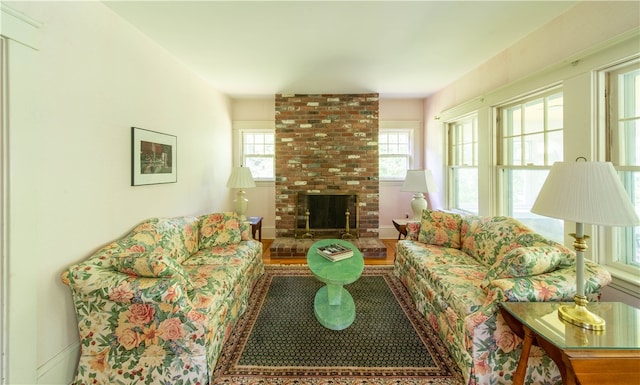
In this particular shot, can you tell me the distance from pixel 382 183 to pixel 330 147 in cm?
121

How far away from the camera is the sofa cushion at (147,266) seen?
4.89 ft

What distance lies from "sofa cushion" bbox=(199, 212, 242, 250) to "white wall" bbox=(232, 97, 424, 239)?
1.74 metres

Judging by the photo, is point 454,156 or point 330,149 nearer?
point 454,156

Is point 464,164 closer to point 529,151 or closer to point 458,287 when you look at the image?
point 529,151

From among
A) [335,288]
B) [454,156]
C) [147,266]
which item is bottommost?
[335,288]

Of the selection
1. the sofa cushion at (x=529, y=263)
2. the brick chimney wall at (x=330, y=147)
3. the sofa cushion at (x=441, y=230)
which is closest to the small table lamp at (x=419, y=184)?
the sofa cushion at (x=441, y=230)

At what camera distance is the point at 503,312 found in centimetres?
140

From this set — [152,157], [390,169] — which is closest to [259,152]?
[152,157]

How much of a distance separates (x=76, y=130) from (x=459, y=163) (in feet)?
14.4

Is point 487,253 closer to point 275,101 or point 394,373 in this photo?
point 394,373

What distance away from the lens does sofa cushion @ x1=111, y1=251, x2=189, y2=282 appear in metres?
1.49

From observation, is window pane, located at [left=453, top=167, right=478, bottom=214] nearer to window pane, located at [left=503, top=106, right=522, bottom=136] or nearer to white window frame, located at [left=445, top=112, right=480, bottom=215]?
white window frame, located at [left=445, top=112, right=480, bottom=215]

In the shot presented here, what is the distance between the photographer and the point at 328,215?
432 cm

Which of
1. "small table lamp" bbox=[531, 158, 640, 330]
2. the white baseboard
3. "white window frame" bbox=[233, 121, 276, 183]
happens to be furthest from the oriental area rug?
"white window frame" bbox=[233, 121, 276, 183]
